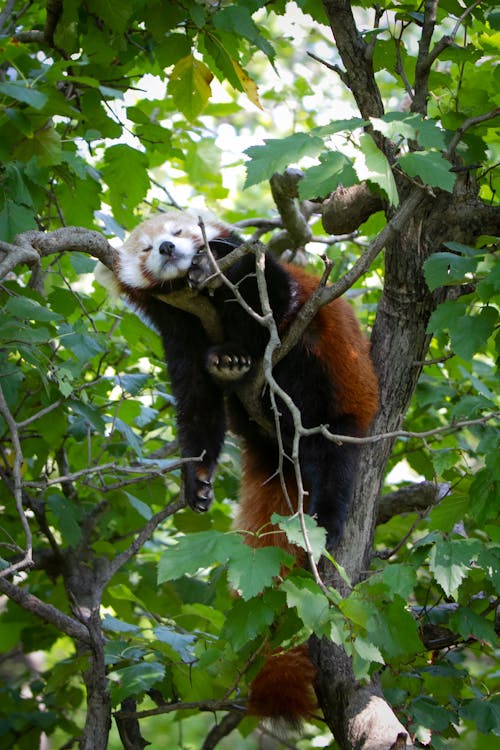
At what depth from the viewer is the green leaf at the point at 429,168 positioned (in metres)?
2.43

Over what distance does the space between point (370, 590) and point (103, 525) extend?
7.75ft

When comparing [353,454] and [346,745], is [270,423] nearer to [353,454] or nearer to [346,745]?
[353,454]

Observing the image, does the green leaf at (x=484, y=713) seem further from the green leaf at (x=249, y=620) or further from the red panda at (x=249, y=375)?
the green leaf at (x=249, y=620)

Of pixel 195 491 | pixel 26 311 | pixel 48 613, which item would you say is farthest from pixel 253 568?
pixel 195 491

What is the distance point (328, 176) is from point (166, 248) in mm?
1762

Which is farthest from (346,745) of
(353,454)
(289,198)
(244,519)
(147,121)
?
(147,121)

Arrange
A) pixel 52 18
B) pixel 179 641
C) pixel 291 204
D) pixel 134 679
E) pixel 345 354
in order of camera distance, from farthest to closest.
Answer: pixel 291 204, pixel 345 354, pixel 52 18, pixel 179 641, pixel 134 679

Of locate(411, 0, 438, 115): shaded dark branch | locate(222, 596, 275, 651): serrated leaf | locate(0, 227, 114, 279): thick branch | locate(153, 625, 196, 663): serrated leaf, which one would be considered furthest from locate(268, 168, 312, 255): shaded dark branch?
locate(222, 596, 275, 651): serrated leaf

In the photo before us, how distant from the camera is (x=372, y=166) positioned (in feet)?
7.64

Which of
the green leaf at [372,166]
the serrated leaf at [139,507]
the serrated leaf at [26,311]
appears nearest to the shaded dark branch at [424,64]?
the green leaf at [372,166]

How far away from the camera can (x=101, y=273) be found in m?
4.56

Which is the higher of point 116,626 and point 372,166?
point 372,166

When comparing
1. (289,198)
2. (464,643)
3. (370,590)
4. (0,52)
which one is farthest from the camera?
(289,198)

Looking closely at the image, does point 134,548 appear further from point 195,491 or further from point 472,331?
point 472,331
